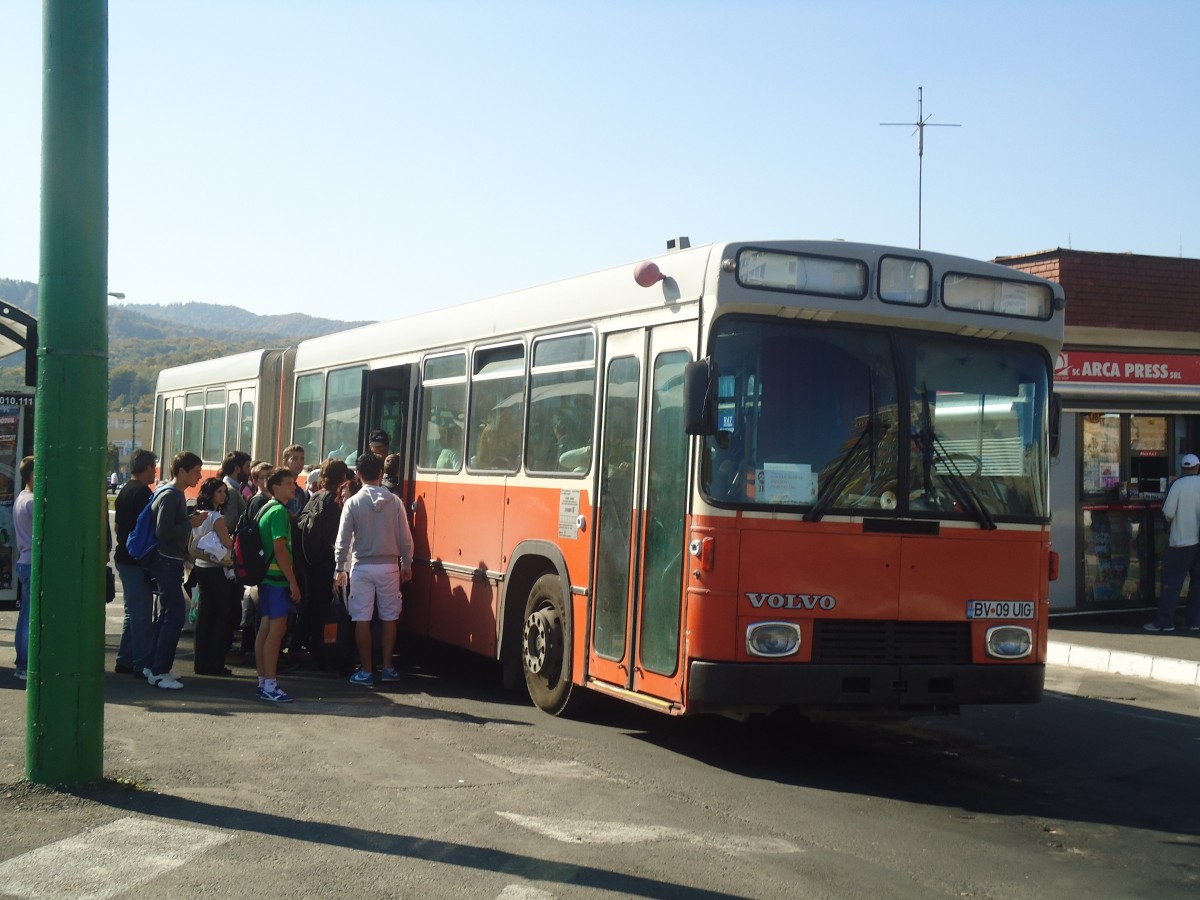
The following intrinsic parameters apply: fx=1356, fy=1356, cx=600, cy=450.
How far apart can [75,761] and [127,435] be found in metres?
153

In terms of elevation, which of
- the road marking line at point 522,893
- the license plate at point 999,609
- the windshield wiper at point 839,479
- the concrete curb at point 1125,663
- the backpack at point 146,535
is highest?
the windshield wiper at point 839,479

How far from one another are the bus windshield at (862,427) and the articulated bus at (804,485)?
13 millimetres

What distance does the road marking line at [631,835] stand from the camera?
6309 mm

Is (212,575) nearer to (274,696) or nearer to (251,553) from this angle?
(251,553)

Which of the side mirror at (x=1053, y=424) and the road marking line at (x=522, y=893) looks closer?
the road marking line at (x=522, y=893)

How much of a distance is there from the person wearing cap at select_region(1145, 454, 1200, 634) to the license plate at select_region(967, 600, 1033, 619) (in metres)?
8.46

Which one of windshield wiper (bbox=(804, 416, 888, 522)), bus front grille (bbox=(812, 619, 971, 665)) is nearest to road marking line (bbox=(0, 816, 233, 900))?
bus front grille (bbox=(812, 619, 971, 665))

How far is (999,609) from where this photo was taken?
8.38m

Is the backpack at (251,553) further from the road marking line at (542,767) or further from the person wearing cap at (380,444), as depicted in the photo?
the road marking line at (542,767)

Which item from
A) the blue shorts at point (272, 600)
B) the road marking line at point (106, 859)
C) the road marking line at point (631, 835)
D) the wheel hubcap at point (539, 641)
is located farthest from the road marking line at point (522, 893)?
the blue shorts at point (272, 600)

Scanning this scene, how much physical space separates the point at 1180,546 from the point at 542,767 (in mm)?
10723

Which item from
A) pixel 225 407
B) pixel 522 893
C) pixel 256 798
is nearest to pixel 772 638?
pixel 522 893

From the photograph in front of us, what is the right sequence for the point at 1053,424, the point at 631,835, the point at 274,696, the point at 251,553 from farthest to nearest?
the point at 251,553 < the point at 274,696 < the point at 1053,424 < the point at 631,835

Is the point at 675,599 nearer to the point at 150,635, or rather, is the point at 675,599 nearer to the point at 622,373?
the point at 622,373
